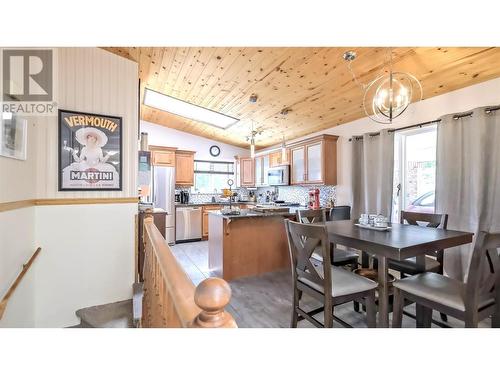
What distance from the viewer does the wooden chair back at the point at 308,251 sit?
1.70 metres

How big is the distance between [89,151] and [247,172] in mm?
4161

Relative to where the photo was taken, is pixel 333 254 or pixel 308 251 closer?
pixel 308 251

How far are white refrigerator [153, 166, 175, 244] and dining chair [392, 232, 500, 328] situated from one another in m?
4.57

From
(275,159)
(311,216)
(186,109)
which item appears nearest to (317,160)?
(275,159)

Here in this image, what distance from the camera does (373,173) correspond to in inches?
140

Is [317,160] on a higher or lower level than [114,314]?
higher

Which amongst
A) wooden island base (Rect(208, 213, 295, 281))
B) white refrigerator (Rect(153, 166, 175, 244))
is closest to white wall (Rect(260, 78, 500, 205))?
wooden island base (Rect(208, 213, 295, 281))

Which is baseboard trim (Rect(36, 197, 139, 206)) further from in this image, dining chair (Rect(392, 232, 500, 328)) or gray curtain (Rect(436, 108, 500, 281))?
gray curtain (Rect(436, 108, 500, 281))

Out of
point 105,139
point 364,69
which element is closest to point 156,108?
point 105,139

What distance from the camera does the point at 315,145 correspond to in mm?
4344

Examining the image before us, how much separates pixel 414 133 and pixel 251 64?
233cm

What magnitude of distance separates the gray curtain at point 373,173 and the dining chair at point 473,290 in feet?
5.79

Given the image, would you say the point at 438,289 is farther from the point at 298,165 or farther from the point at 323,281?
the point at 298,165
